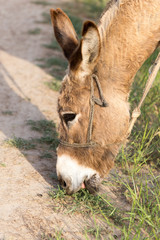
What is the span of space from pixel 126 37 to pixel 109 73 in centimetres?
31

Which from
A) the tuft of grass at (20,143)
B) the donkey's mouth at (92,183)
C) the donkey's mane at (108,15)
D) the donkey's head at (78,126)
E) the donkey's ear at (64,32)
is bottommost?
the tuft of grass at (20,143)

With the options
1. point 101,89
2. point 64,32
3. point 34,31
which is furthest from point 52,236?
point 34,31

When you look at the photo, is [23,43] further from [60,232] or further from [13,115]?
[60,232]

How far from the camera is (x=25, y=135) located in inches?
149

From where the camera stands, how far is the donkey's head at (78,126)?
8.30 feet

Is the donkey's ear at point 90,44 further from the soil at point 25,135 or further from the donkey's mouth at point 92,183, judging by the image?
the soil at point 25,135

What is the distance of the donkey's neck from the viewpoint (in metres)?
2.55

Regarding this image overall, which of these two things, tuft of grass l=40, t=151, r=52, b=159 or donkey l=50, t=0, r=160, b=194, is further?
tuft of grass l=40, t=151, r=52, b=159

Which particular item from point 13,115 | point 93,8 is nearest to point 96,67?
point 13,115

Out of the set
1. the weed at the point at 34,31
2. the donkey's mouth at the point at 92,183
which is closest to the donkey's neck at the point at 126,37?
the donkey's mouth at the point at 92,183

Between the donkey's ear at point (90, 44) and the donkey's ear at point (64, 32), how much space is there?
19 cm

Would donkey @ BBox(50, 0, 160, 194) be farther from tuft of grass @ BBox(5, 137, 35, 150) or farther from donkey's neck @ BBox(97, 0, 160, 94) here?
tuft of grass @ BBox(5, 137, 35, 150)

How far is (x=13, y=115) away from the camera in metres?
4.27

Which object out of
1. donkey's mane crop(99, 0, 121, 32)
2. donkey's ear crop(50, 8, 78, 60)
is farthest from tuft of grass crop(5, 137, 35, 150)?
donkey's mane crop(99, 0, 121, 32)
